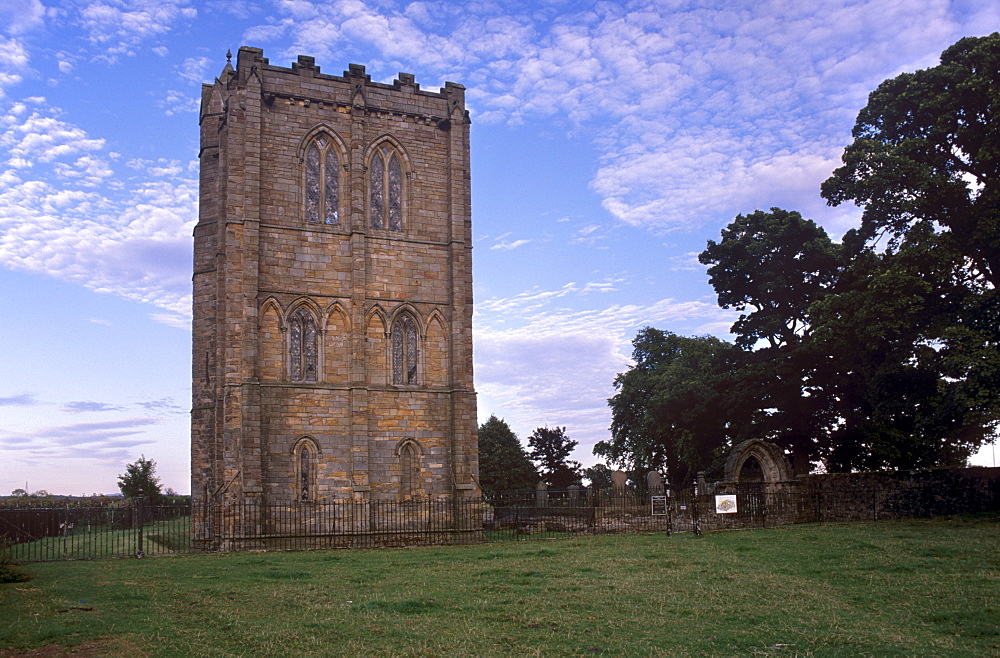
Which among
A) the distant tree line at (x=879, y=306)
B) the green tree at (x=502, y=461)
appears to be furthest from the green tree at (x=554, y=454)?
the distant tree line at (x=879, y=306)

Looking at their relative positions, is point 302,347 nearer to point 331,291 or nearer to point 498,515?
point 331,291

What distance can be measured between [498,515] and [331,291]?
9460mm

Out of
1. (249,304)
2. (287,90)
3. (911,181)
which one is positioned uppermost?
(287,90)

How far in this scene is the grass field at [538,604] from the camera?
28.1 ft

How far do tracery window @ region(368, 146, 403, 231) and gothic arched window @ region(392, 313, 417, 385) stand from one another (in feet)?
11.1

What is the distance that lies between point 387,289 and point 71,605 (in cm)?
1786

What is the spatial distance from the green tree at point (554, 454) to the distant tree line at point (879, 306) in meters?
16.7

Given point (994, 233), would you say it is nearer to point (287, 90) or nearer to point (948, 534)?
point (948, 534)

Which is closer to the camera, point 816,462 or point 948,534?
point 948,534

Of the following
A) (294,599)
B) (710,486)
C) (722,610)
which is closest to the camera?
(722,610)

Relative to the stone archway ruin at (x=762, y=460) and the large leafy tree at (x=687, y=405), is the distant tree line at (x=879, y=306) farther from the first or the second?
the stone archway ruin at (x=762, y=460)

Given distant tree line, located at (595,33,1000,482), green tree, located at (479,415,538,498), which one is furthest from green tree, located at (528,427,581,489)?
distant tree line, located at (595,33,1000,482)

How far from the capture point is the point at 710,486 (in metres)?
27.0


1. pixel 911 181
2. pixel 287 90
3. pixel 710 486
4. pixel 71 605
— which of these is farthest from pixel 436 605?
pixel 911 181
